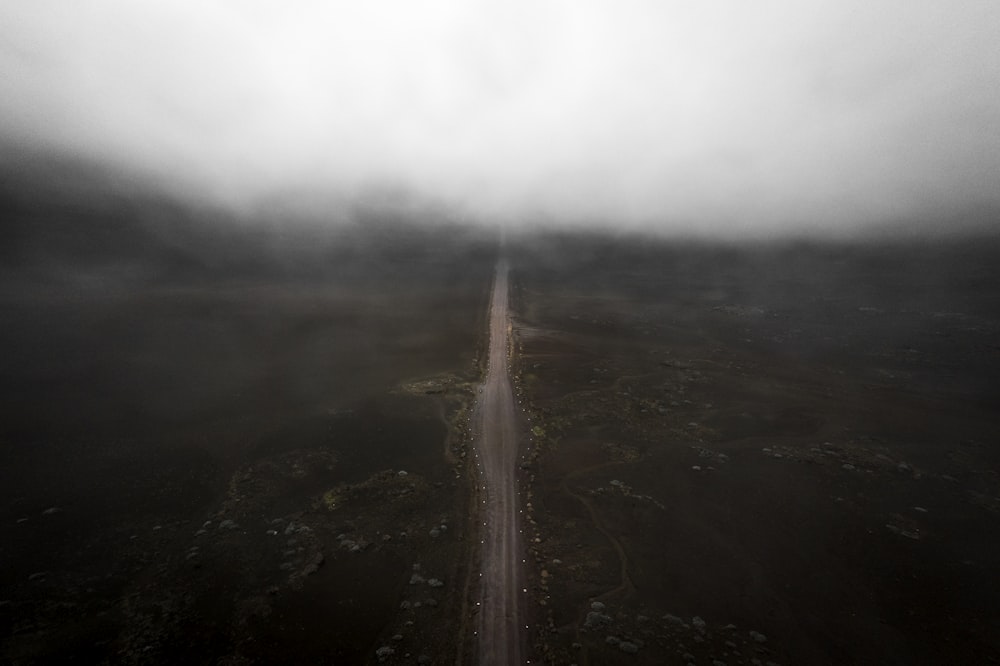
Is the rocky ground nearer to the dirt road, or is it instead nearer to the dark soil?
the dirt road

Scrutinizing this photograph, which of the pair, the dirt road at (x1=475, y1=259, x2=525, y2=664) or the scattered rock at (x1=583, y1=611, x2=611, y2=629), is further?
the scattered rock at (x1=583, y1=611, x2=611, y2=629)

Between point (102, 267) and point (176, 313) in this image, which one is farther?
point (102, 267)

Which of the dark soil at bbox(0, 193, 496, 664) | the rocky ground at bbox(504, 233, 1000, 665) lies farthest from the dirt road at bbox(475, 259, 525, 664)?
the dark soil at bbox(0, 193, 496, 664)

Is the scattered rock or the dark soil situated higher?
the dark soil

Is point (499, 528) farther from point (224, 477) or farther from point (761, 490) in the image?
point (761, 490)

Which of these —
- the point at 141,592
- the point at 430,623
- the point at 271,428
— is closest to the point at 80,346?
the point at 271,428

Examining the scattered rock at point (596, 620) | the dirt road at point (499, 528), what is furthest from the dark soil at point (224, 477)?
the scattered rock at point (596, 620)

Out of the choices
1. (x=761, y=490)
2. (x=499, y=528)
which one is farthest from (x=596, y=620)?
(x=761, y=490)

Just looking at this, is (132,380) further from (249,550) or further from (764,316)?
(764,316)
